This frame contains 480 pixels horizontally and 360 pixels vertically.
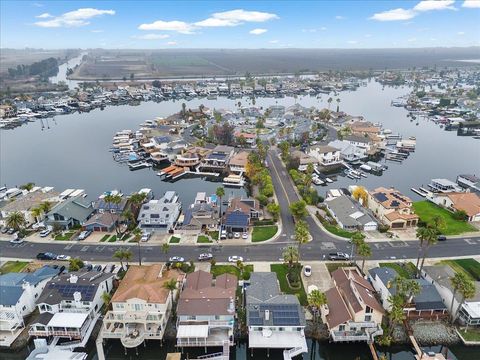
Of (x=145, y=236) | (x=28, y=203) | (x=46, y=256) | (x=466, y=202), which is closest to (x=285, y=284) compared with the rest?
(x=145, y=236)

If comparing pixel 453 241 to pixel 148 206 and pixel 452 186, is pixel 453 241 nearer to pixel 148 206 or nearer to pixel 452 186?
pixel 452 186

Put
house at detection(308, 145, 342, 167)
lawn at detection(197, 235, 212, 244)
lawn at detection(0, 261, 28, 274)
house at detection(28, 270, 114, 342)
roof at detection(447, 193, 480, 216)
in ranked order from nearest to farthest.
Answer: house at detection(28, 270, 114, 342)
lawn at detection(0, 261, 28, 274)
lawn at detection(197, 235, 212, 244)
roof at detection(447, 193, 480, 216)
house at detection(308, 145, 342, 167)

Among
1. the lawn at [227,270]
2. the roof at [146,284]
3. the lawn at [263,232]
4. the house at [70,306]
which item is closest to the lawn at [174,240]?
the lawn at [227,270]

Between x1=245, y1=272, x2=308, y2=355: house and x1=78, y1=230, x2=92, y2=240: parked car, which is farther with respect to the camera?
x1=78, y1=230, x2=92, y2=240: parked car

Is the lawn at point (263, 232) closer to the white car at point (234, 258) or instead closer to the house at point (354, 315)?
the white car at point (234, 258)

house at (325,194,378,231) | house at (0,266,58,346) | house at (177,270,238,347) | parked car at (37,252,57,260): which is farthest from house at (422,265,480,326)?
parked car at (37,252,57,260)

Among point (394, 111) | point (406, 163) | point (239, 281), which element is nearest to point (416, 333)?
point (239, 281)

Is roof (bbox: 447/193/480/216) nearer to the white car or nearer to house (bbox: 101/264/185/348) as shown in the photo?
the white car
